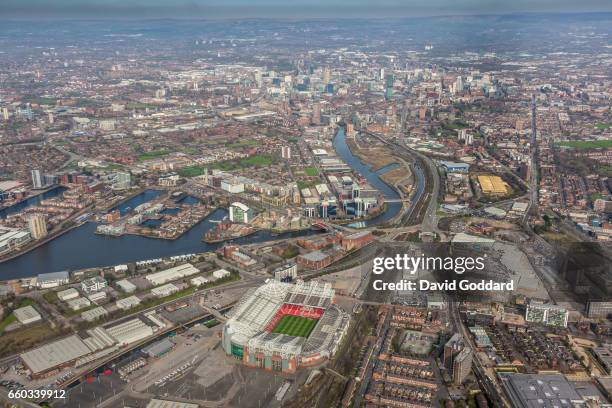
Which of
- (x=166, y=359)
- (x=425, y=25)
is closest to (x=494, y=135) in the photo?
(x=166, y=359)

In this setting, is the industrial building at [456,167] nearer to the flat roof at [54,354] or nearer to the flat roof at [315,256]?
the flat roof at [315,256]

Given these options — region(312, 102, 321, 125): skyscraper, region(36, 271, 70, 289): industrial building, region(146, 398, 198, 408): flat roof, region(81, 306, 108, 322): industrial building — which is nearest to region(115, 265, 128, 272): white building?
region(36, 271, 70, 289): industrial building

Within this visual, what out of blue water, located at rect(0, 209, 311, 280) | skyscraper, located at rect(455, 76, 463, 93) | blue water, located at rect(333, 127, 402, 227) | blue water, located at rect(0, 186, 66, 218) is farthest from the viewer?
skyscraper, located at rect(455, 76, 463, 93)

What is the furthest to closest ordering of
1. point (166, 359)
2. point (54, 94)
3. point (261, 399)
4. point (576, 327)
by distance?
point (54, 94) → point (576, 327) → point (166, 359) → point (261, 399)

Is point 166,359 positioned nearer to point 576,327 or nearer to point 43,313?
point 43,313

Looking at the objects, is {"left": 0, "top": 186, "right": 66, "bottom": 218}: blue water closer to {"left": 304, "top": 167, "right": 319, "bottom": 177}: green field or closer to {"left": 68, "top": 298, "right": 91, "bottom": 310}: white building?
{"left": 68, "top": 298, "right": 91, "bottom": 310}: white building
